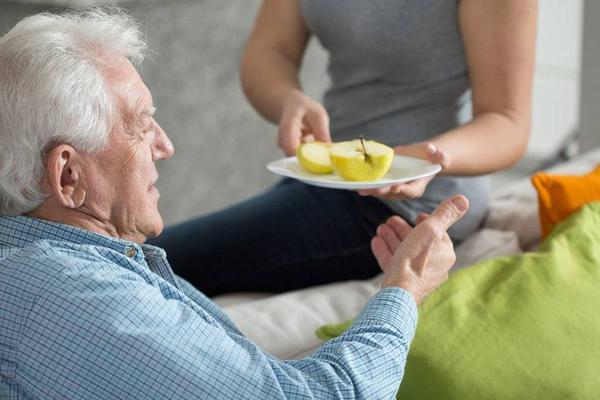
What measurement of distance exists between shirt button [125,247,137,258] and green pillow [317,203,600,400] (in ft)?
1.50

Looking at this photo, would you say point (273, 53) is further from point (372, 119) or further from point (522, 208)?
point (522, 208)

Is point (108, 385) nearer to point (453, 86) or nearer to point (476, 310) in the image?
point (476, 310)

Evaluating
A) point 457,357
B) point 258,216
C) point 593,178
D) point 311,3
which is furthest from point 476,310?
point 311,3

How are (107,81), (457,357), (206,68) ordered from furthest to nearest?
(206,68), (457,357), (107,81)

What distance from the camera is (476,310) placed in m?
1.54

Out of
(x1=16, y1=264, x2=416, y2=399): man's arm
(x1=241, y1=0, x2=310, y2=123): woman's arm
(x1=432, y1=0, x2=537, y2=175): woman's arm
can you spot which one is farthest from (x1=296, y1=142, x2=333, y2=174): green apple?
(x1=16, y1=264, x2=416, y2=399): man's arm

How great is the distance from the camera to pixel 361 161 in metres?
1.65

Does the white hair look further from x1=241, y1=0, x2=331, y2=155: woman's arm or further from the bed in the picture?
x1=241, y1=0, x2=331, y2=155: woman's arm

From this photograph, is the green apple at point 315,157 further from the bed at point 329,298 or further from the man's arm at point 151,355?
the man's arm at point 151,355

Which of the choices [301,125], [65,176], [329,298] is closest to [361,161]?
[301,125]

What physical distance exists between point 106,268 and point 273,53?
44.1 inches

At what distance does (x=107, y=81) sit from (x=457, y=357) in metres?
0.65

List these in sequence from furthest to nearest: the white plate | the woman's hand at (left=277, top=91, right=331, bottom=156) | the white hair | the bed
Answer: the woman's hand at (left=277, top=91, right=331, bottom=156)
the bed
the white plate
the white hair

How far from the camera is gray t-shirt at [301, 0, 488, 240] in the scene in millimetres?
1899
